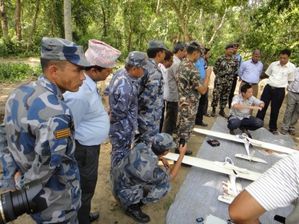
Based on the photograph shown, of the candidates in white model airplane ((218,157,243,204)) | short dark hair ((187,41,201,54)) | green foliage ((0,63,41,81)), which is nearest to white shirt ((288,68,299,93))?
short dark hair ((187,41,201,54))

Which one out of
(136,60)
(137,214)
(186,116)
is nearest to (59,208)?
(137,214)

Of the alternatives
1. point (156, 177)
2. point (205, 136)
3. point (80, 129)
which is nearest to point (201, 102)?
point (205, 136)

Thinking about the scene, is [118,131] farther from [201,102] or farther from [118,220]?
[201,102]

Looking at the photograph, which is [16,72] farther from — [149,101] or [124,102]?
[124,102]

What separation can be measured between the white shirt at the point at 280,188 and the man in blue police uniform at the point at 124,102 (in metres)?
2.24

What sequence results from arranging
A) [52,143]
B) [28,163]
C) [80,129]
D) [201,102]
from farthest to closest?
1. [201,102]
2. [80,129]
3. [28,163]
4. [52,143]

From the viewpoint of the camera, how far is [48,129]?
155 centimetres

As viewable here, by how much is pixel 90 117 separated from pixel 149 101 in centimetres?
158

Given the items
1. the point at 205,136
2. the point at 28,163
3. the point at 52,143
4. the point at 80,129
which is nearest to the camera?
the point at 52,143

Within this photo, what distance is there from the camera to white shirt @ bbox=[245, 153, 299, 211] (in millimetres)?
1070

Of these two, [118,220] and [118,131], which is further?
[118,131]

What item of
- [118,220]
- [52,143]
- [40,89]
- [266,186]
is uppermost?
[40,89]

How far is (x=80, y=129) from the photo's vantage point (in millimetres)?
2291

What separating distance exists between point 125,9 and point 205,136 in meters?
12.5
